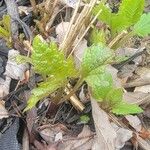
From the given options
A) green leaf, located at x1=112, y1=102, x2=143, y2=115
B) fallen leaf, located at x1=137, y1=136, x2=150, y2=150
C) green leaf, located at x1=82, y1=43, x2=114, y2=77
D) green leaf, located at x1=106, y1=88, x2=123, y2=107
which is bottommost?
fallen leaf, located at x1=137, y1=136, x2=150, y2=150

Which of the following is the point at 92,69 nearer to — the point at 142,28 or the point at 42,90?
the point at 42,90

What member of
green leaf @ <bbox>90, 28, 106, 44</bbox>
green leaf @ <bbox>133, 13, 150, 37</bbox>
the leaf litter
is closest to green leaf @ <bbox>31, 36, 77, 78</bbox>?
the leaf litter

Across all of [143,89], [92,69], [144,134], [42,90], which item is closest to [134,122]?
[144,134]

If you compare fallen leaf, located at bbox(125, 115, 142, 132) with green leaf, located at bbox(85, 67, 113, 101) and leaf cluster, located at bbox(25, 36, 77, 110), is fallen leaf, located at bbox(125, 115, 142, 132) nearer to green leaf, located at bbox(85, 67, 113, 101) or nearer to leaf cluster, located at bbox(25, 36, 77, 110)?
green leaf, located at bbox(85, 67, 113, 101)

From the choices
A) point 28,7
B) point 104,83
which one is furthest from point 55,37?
point 104,83

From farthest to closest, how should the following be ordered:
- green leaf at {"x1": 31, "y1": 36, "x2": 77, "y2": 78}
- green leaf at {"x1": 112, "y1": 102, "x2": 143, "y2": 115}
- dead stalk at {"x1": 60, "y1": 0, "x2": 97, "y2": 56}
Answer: dead stalk at {"x1": 60, "y1": 0, "x2": 97, "y2": 56} → green leaf at {"x1": 112, "y1": 102, "x2": 143, "y2": 115} → green leaf at {"x1": 31, "y1": 36, "x2": 77, "y2": 78}

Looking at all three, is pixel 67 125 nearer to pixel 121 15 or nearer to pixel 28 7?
pixel 121 15

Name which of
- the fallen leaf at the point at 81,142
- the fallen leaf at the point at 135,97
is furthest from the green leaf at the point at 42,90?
the fallen leaf at the point at 135,97

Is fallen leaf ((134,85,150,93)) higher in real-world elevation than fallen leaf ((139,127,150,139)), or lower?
higher

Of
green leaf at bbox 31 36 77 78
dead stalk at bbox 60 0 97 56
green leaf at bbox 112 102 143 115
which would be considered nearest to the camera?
green leaf at bbox 31 36 77 78
